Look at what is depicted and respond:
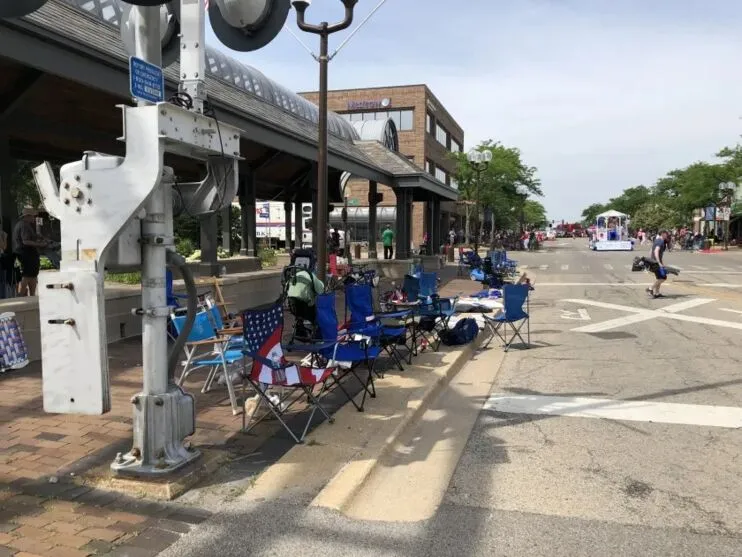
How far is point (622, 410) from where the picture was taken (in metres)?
5.78

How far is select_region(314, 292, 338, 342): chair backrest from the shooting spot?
21.9 ft

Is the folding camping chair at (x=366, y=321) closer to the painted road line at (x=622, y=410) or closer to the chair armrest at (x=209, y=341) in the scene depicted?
the painted road line at (x=622, y=410)

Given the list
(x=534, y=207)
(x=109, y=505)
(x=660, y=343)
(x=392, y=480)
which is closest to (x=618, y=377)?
(x=660, y=343)

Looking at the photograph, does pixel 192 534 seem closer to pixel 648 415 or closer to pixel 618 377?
pixel 648 415

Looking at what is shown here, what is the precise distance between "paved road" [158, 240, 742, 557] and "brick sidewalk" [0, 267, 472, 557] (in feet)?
0.93

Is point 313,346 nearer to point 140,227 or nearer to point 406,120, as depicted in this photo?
point 140,227

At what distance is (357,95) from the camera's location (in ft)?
178

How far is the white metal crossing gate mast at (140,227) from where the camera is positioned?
139 inches

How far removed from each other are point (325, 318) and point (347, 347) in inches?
38.0

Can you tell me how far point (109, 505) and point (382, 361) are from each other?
14.5 feet

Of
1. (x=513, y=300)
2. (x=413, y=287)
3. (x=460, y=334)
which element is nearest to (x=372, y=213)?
(x=413, y=287)

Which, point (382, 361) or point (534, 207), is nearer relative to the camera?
point (382, 361)

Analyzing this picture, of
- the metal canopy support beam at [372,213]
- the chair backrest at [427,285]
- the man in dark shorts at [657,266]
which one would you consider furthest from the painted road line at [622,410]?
the metal canopy support beam at [372,213]

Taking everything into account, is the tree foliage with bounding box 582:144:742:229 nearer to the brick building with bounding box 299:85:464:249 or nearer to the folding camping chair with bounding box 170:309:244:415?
the brick building with bounding box 299:85:464:249
